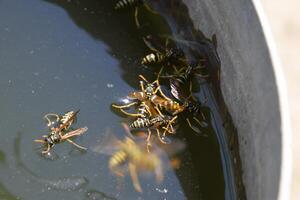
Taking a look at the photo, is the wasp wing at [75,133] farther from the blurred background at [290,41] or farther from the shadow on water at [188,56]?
the blurred background at [290,41]

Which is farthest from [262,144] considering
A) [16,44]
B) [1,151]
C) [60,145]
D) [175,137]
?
[16,44]

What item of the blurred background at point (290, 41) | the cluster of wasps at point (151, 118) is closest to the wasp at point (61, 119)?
the cluster of wasps at point (151, 118)

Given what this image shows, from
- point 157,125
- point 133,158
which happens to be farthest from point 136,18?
point 133,158

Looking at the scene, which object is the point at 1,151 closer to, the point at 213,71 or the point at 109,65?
the point at 109,65

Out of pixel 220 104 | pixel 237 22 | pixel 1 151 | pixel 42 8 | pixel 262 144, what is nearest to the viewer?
pixel 262 144

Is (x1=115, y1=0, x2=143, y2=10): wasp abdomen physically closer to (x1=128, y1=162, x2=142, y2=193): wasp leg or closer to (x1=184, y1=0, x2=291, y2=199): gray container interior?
(x1=184, y1=0, x2=291, y2=199): gray container interior

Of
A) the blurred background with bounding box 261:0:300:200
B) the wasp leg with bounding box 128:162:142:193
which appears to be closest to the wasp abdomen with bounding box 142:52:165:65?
the wasp leg with bounding box 128:162:142:193
